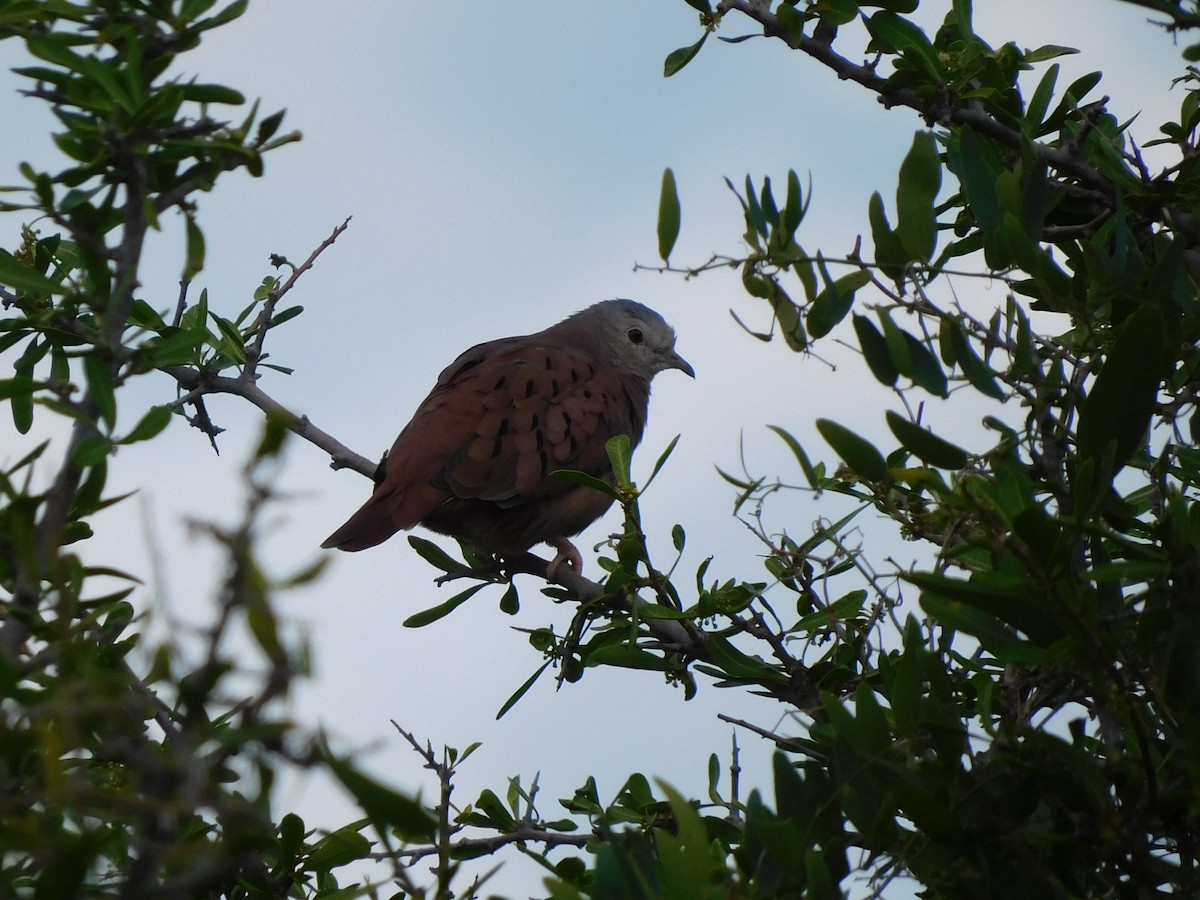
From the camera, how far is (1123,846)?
2061 millimetres

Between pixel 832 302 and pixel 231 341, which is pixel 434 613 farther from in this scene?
pixel 832 302

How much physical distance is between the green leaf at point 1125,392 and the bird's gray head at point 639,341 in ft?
19.8

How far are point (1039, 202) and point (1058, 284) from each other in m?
0.22

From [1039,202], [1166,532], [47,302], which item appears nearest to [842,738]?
[1166,532]

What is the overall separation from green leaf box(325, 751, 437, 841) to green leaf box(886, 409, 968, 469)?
1238 millimetres

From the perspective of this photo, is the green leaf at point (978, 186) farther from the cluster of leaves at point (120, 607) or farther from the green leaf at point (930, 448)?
the cluster of leaves at point (120, 607)

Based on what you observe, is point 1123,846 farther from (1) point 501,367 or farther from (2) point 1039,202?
(1) point 501,367

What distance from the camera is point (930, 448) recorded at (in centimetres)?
237

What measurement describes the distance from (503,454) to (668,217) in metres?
3.18

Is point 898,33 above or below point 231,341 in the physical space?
below

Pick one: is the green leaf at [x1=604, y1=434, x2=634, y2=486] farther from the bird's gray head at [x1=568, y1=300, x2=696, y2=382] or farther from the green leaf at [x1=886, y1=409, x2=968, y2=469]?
the bird's gray head at [x1=568, y1=300, x2=696, y2=382]

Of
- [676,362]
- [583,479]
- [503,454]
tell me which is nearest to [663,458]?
[583,479]

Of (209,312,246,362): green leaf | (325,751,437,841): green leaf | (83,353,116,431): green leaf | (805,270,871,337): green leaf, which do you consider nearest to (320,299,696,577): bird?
(209,312,246,362): green leaf

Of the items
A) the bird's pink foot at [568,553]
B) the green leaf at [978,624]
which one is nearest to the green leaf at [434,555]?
the bird's pink foot at [568,553]
